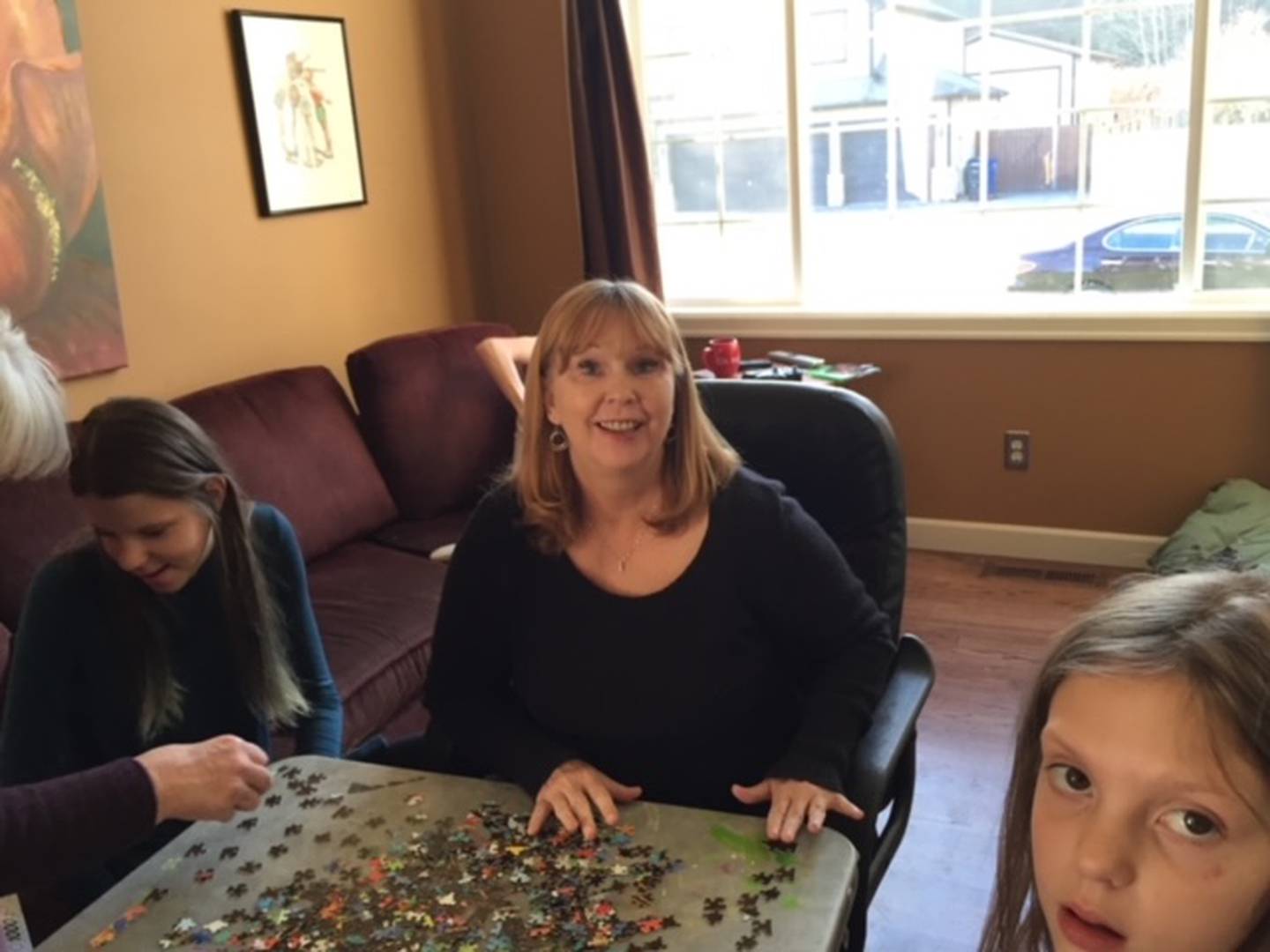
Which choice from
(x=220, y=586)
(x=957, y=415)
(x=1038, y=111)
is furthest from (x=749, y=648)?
(x=1038, y=111)

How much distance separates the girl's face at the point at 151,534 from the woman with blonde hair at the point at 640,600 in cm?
38

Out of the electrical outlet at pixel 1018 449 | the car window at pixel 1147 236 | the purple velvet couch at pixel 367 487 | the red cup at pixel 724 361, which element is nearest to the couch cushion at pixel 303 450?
the purple velvet couch at pixel 367 487

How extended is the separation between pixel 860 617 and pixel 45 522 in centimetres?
186

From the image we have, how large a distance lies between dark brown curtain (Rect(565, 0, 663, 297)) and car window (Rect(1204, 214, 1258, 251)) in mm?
1890

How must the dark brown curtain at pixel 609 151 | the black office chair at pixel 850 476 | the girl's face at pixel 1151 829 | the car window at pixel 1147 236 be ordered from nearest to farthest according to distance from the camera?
the girl's face at pixel 1151 829
the black office chair at pixel 850 476
the car window at pixel 1147 236
the dark brown curtain at pixel 609 151

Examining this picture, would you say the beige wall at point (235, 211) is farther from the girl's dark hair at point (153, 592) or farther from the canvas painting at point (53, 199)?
the girl's dark hair at point (153, 592)

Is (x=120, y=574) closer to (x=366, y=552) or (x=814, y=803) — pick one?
(x=814, y=803)

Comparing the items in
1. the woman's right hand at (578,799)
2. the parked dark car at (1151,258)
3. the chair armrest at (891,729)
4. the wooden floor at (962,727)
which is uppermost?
the parked dark car at (1151,258)

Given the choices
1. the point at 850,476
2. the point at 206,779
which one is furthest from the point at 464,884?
the point at 850,476

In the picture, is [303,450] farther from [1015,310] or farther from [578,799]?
[1015,310]

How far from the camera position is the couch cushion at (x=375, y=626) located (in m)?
2.49

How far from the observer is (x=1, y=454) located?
149 centimetres

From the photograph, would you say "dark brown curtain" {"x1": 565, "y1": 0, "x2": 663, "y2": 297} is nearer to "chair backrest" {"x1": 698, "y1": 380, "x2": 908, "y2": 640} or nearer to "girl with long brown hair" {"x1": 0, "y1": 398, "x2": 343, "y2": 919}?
"chair backrest" {"x1": 698, "y1": 380, "x2": 908, "y2": 640}

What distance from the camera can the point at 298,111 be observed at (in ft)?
11.8
